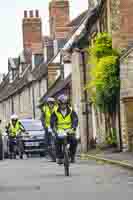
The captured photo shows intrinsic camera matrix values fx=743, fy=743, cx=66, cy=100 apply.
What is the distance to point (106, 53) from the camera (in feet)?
96.3

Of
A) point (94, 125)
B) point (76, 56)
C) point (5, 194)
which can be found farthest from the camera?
point (76, 56)

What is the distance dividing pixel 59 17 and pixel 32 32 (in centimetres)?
1017

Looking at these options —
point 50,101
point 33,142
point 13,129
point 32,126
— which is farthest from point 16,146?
point 50,101

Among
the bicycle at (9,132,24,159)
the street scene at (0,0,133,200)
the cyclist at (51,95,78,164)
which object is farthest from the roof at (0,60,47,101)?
the cyclist at (51,95,78,164)

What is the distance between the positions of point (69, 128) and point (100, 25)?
1690cm

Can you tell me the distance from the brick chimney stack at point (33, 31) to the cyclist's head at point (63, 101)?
159 ft

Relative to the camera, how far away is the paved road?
39.0 ft

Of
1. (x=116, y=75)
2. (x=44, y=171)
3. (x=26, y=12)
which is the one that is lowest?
(x=44, y=171)

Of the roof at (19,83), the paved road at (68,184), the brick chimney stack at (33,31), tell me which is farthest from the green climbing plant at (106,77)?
the brick chimney stack at (33,31)

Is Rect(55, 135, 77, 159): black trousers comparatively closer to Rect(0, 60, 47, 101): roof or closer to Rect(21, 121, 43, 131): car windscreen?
Rect(21, 121, 43, 131): car windscreen

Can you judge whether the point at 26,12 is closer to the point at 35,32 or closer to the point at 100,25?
the point at 35,32

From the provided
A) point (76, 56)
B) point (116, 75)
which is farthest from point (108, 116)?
point (76, 56)

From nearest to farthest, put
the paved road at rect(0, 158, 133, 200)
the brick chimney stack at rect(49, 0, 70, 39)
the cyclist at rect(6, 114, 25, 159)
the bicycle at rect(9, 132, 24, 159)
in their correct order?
the paved road at rect(0, 158, 133, 200) → the cyclist at rect(6, 114, 25, 159) → the bicycle at rect(9, 132, 24, 159) → the brick chimney stack at rect(49, 0, 70, 39)

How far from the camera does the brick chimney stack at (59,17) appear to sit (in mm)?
56844
